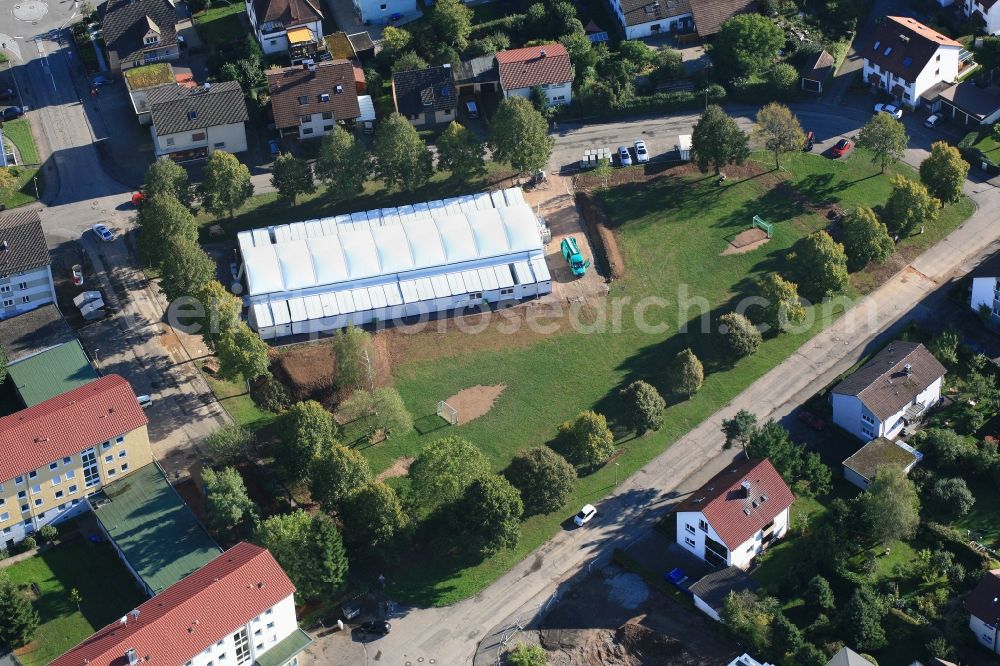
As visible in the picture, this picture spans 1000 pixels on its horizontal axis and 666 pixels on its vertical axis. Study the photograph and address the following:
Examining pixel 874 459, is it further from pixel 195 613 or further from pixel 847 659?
pixel 195 613

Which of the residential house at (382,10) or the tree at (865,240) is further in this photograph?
the residential house at (382,10)

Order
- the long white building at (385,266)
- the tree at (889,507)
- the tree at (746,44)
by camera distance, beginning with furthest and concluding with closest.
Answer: the tree at (746,44), the long white building at (385,266), the tree at (889,507)

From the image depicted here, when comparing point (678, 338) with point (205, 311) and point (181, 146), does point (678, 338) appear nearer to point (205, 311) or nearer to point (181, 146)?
point (205, 311)

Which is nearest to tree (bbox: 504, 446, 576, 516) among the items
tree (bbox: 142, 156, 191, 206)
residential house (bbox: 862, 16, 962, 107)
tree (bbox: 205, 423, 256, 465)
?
tree (bbox: 205, 423, 256, 465)

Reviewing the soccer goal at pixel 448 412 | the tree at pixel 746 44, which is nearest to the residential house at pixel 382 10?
the tree at pixel 746 44

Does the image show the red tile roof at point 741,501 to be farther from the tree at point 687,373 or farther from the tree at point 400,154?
the tree at point 400,154

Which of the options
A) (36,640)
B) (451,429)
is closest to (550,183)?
(451,429)
